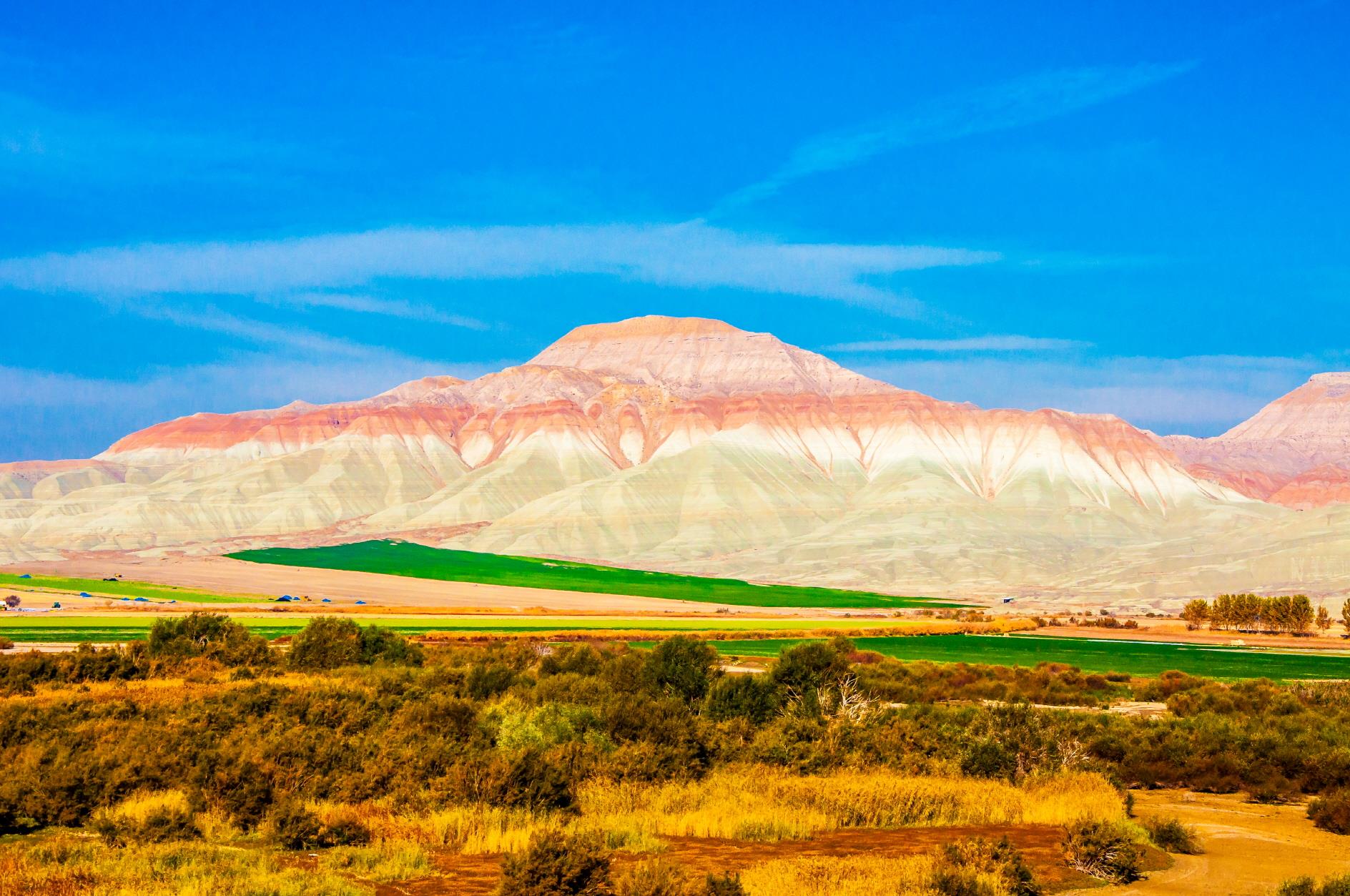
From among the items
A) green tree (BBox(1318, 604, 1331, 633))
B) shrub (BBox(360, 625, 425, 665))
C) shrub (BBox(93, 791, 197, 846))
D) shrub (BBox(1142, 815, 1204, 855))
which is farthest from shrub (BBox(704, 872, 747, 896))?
green tree (BBox(1318, 604, 1331, 633))

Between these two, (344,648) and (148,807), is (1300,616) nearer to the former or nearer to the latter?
(344,648)

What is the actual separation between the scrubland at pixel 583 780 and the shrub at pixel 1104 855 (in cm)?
4

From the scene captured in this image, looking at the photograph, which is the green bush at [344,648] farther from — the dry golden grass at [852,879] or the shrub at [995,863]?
the shrub at [995,863]

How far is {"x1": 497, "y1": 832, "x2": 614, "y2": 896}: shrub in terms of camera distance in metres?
12.8

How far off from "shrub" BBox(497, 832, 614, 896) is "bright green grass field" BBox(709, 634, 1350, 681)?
143 feet

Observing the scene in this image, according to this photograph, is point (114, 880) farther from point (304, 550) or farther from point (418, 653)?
point (304, 550)

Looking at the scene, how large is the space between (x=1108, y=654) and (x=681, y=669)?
45688mm

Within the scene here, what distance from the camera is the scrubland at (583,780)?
1435cm

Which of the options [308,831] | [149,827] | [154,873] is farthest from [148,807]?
→ [154,873]

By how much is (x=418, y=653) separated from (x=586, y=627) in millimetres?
40325

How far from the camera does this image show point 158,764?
62.1ft

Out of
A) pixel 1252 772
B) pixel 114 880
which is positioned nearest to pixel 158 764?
pixel 114 880

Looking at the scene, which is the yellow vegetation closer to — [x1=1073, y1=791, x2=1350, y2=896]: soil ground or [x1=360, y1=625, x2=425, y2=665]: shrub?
[x1=1073, y1=791, x2=1350, y2=896]: soil ground

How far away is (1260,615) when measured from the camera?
339 ft
